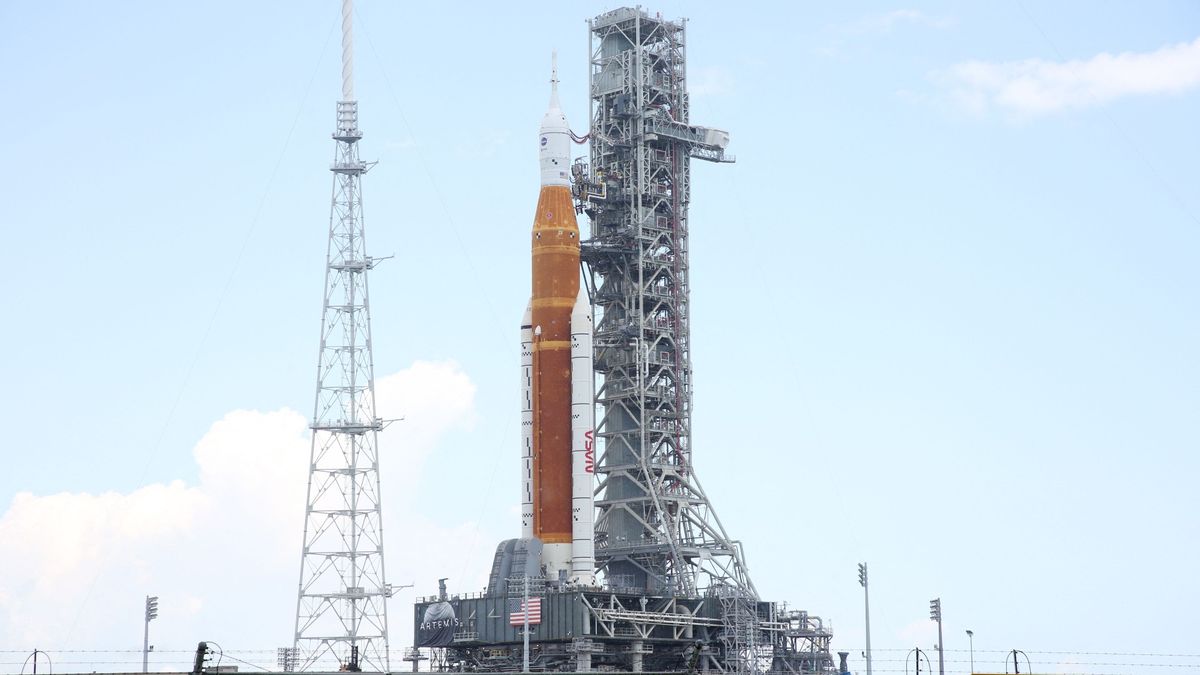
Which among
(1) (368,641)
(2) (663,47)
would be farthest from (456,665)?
(2) (663,47)

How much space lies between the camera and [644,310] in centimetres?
14212

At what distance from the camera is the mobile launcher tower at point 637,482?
5162 inches

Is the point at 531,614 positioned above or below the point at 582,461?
below

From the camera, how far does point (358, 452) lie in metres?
130

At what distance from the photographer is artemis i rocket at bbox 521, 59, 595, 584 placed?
13188 centimetres

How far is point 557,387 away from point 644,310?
36.3 ft

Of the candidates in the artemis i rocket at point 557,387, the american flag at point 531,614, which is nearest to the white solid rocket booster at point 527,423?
the artemis i rocket at point 557,387

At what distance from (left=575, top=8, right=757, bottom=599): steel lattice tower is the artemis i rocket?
5.68m

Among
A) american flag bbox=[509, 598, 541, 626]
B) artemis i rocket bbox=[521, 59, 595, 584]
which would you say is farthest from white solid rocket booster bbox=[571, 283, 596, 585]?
american flag bbox=[509, 598, 541, 626]

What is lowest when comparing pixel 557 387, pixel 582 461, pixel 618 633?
pixel 618 633

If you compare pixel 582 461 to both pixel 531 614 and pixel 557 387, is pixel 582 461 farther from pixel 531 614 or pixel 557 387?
pixel 531 614

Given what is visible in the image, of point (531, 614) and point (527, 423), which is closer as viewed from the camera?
point (531, 614)

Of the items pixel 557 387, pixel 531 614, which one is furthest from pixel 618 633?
pixel 557 387

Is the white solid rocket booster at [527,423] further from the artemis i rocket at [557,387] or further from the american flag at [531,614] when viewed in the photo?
the american flag at [531,614]
